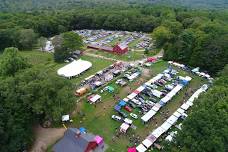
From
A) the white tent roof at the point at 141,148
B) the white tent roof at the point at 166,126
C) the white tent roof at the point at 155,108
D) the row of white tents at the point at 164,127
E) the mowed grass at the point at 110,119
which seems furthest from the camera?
the white tent roof at the point at 155,108

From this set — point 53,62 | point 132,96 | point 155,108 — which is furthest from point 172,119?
point 53,62

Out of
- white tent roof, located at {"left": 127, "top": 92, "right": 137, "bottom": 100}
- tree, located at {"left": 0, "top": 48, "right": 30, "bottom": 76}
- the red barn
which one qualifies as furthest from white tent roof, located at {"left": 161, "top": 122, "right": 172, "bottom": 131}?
the red barn

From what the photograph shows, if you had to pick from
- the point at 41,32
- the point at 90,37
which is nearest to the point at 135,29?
the point at 90,37

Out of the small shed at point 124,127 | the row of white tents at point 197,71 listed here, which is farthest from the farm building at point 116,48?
the small shed at point 124,127

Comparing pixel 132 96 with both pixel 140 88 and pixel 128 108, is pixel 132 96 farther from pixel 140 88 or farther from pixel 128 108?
pixel 128 108

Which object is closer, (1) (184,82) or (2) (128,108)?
(2) (128,108)

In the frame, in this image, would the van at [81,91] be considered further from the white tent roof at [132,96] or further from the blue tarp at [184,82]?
the blue tarp at [184,82]

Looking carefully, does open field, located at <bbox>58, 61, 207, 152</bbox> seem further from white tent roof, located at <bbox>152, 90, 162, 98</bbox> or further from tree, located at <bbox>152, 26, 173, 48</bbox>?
tree, located at <bbox>152, 26, 173, 48</bbox>

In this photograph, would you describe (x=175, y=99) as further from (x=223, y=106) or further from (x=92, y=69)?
(x=92, y=69)
